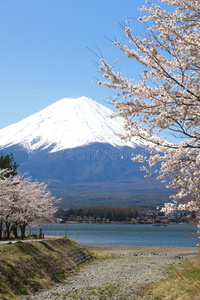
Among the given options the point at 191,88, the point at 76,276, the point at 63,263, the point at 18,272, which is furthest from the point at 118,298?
the point at 191,88

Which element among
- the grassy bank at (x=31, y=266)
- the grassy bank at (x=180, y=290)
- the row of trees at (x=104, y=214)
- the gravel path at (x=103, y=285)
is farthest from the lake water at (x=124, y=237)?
the row of trees at (x=104, y=214)

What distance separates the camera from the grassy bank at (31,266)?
1647 cm

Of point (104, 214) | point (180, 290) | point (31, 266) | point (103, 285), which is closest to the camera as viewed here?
point (180, 290)

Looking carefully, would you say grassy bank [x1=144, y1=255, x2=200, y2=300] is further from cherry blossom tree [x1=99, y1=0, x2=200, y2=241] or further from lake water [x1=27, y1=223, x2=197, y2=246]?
lake water [x1=27, y1=223, x2=197, y2=246]

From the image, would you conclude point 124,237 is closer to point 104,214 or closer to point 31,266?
point 31,266

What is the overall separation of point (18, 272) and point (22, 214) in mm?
12300

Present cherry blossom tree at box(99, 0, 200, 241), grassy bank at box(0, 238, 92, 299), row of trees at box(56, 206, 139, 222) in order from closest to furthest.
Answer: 1. cherry blossom tree at box(99, 0, 200, 241)
2. grassy bank at box(0, 238, 92, 299)
3. row of trees at box(56, 206, 139, 222)

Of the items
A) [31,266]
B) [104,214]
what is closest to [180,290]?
[31,266]

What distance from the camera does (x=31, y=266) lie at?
19688mm

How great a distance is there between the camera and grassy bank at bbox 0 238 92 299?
16469mm

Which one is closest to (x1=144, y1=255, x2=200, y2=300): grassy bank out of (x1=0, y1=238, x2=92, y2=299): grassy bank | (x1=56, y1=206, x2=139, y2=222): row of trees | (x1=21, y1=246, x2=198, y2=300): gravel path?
(x1=21, y1=246, x2=198, y2=300): gravel path

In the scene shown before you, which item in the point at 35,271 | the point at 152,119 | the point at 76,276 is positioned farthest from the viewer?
the point at 76,276

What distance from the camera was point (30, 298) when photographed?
15836 millimetres

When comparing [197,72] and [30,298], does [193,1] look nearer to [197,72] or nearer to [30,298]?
[197,72]
